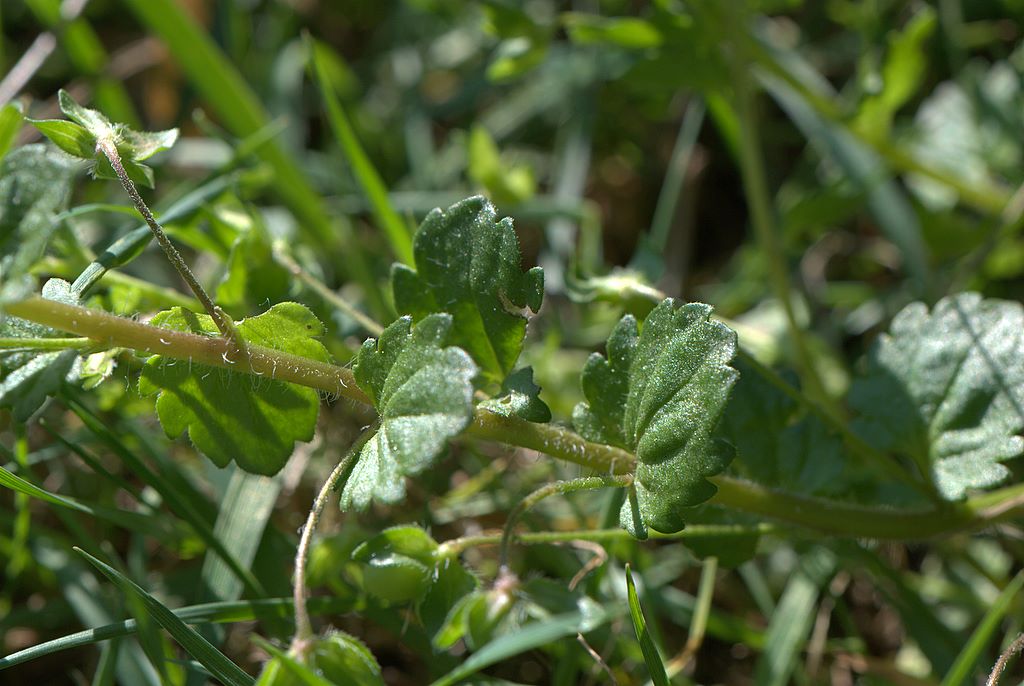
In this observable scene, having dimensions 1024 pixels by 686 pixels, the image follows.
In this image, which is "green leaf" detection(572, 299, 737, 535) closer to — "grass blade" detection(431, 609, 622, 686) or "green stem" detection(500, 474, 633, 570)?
"green stem" detection(500, 474, 633, 570)

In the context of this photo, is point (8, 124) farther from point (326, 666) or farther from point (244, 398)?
point (326, 666)

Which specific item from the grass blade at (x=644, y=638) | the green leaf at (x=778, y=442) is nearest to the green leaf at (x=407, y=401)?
the grass blade at (x=644, y=638)

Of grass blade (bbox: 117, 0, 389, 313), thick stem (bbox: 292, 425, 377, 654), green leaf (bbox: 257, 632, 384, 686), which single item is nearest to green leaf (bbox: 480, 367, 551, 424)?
thick stem (bbox: 292, 425, 377, 654)

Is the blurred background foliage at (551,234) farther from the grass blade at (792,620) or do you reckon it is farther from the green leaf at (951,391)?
the green leaf at (951,391)

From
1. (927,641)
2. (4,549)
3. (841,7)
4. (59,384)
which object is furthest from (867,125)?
(4,549)

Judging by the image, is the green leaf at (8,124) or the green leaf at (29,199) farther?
the green leaf at (8,124)

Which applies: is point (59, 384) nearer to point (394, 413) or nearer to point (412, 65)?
point (394, 413)
